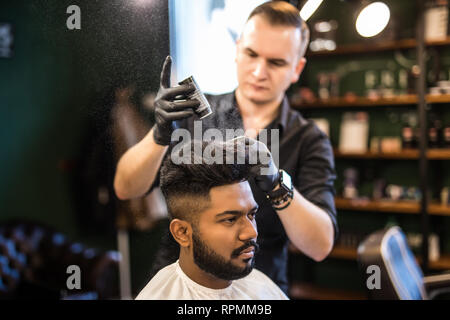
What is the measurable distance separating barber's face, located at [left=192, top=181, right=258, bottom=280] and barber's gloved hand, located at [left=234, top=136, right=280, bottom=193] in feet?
0.15

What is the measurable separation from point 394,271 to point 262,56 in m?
1.07

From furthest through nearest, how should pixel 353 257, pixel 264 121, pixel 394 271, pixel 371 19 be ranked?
pixel 353 257 < pixel 394 271 < pixel 371 19 < pixel 264 121

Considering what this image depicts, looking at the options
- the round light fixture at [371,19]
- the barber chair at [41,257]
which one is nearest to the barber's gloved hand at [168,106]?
the round light fixture at [371,19]

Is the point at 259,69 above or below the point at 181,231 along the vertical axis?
above

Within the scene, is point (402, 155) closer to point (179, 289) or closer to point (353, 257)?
point (353, 257)

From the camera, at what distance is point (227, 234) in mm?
859

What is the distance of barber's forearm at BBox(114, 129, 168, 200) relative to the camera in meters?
0.90

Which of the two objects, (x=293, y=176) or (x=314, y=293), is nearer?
(x=293, y=176)

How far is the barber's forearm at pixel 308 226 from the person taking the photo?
98 cm

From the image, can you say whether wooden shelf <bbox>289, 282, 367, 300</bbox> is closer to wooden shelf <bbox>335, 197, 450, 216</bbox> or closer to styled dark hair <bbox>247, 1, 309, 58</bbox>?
wooden shelf <bbox>335, 197, 450, 216</bbox>

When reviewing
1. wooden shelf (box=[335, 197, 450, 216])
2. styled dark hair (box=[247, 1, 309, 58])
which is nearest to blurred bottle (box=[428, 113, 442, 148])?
wooden shelf (box=[335, 197, 450, 216])

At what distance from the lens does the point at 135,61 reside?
2.93 ft

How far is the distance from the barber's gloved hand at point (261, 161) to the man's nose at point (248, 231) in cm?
9

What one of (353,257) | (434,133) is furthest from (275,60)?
(353,257)
